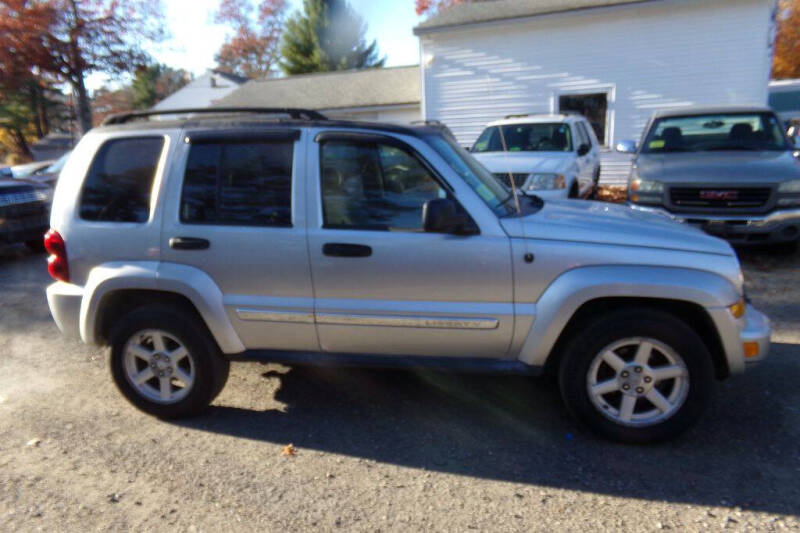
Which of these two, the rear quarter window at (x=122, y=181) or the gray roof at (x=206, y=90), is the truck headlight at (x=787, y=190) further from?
the gray roof at (x=206, y=90)

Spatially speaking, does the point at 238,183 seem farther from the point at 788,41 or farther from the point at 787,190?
the point at 788,41

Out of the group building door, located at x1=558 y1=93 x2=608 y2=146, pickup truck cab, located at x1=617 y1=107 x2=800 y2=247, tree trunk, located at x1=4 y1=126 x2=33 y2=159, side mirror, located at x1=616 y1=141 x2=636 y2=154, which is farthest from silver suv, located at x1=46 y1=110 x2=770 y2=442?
tree trunk, located at x1=4 y1=126 x2=33 y2=159

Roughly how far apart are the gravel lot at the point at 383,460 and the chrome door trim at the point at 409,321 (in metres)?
0.70

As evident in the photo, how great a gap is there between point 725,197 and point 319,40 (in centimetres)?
3246

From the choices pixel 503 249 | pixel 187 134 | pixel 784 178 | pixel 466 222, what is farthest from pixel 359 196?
pixel 784 178

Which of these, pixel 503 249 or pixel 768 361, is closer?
pixel 503 249

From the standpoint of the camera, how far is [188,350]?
12.6ft

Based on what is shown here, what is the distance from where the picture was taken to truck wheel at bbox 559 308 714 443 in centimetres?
333

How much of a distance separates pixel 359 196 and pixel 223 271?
953 mm

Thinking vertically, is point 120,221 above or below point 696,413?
above

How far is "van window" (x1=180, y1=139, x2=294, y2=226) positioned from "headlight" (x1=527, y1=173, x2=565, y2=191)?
4788 millimetres

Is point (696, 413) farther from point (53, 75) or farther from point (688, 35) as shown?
point (53, 75)

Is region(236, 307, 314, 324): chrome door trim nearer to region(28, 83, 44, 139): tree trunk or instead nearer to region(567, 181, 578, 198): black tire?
region(567, 181, 578, 198): black tire

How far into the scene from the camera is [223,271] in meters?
3.70
